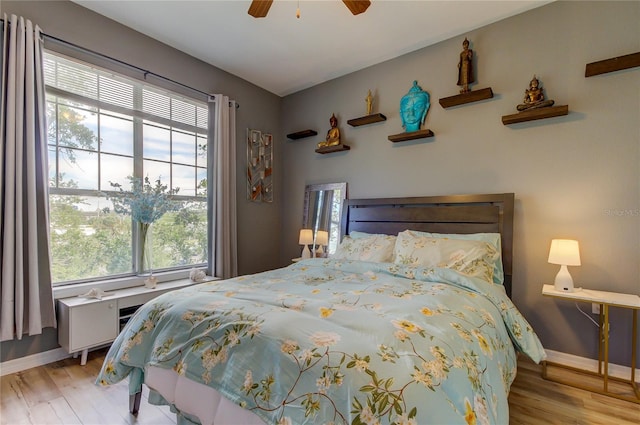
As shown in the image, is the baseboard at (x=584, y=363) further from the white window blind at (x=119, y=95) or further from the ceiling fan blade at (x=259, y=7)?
the white window blind at (x=119, y=95)

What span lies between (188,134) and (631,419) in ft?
13.8

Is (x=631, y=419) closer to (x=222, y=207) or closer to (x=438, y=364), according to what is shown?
(x=438, y=364)

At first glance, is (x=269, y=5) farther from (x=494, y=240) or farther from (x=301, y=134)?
(x=494, y=240)

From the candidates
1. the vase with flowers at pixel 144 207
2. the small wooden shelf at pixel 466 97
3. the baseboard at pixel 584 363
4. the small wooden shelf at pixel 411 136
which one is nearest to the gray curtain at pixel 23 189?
the vase with flowers at pixel 144 207

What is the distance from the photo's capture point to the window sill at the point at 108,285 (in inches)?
96.5

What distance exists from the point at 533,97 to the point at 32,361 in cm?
440

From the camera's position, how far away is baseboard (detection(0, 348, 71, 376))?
219 centimetres

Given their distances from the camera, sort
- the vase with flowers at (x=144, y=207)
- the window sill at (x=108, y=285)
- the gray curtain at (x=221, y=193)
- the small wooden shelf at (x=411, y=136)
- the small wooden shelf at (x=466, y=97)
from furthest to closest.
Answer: the gray curtain at (x=221, y=193) < the small wooden shelf at (x=411, y=136) < the vase with flowers at (x=144, y=207) < the small wooden shelf at (x=466, y=97) < the window sill at (x=108, y=285)

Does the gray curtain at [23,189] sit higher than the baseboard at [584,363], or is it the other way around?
the gray curtain at [23,189]

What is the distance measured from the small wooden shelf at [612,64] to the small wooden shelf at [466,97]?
2.14 ft

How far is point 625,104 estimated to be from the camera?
2188 mm

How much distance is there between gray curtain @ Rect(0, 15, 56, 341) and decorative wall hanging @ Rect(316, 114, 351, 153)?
2564 millimetres

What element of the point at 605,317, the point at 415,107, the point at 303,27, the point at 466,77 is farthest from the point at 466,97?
the point at 605,317

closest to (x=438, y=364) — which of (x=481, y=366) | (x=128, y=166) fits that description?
(x=481, y=366)
